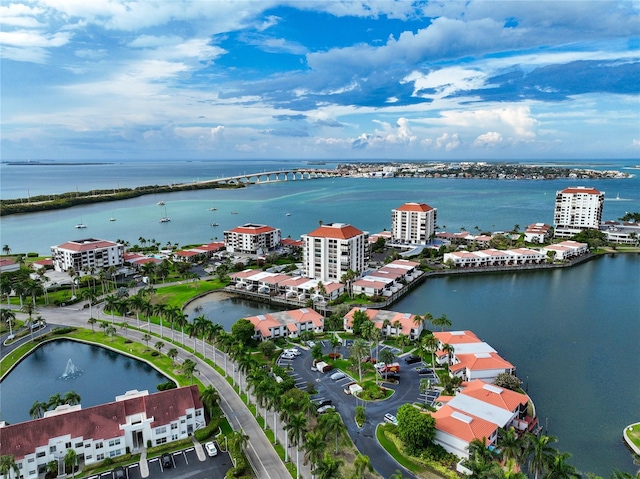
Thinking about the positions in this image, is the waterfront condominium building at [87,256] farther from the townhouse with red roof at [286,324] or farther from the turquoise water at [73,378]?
the townhouse with red roof at [286,324]

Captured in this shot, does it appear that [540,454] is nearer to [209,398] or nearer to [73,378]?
[209,398]

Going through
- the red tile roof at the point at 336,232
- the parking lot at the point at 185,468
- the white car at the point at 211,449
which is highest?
the red tile roof at the point at 336,232

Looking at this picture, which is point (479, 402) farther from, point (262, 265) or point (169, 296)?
point (262, 265)

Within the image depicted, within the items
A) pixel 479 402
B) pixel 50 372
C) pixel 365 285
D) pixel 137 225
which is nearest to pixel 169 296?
pixel 50 372

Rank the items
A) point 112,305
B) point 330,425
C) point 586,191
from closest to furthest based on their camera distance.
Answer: point 330,425, point 112,305, point 586,191

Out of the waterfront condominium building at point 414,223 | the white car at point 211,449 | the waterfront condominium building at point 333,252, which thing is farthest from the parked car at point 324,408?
the waterfront condominium building at point 414,223

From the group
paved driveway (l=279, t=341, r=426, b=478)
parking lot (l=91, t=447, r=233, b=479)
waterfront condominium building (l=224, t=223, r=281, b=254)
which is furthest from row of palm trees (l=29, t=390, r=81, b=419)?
waterfront condominium building (l=224, t=223, r=281, b=254)

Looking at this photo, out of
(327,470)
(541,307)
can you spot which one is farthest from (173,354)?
(541,307)
